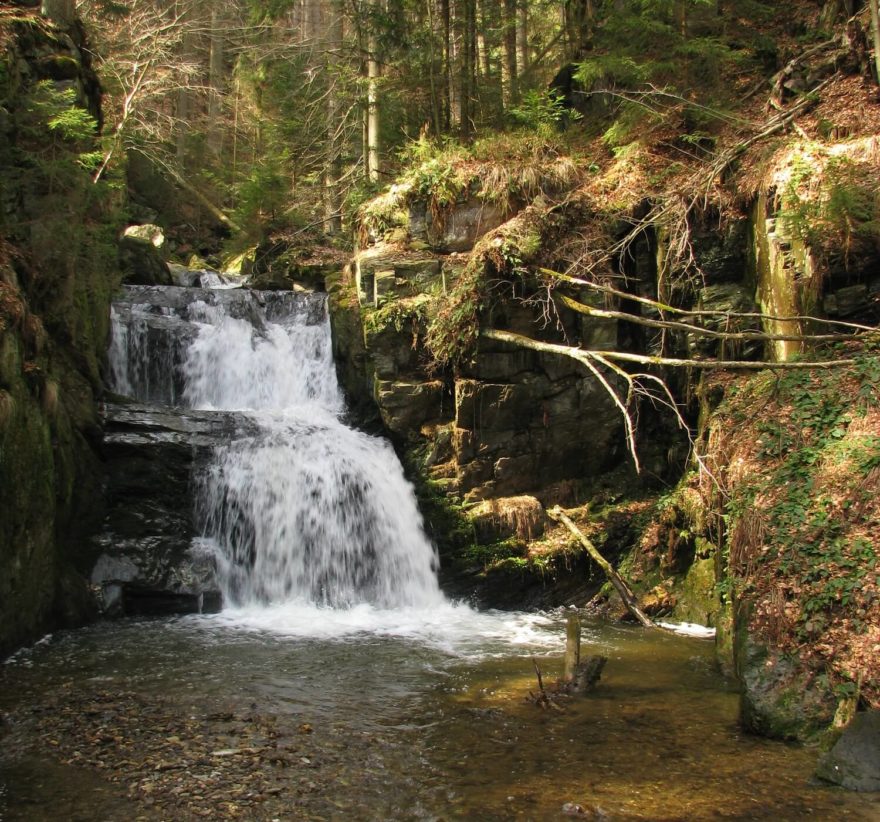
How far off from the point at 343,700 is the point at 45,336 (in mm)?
5569

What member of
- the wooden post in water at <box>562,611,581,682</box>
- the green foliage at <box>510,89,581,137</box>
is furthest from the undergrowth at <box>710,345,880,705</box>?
the green foliage at <box>510,89,581,137</box>

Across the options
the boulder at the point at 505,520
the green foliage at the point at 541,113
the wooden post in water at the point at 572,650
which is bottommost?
the wooden post in water at the point at 572,650

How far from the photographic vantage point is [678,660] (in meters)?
7.36

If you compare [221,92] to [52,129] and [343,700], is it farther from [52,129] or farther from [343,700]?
[343,700]

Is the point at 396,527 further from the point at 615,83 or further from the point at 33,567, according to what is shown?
the point at 615,83

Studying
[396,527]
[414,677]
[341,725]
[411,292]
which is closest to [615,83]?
[411,292]

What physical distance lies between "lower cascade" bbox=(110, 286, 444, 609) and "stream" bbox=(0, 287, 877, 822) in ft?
0.10

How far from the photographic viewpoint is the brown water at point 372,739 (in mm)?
4410

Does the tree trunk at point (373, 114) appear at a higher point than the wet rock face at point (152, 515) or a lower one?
higher

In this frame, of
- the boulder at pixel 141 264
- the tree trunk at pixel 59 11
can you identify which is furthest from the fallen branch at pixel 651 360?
the tree trunk at pixel 59 11

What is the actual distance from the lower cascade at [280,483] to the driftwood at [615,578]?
76.3 inches

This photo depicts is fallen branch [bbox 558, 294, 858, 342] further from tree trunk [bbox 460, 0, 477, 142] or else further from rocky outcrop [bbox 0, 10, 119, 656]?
rocky outcrop [bbox 0, 10, 119, 656]

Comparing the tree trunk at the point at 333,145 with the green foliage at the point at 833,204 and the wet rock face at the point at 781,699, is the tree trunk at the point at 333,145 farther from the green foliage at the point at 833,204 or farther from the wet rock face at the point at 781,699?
the wet rock face at the point at 781,699

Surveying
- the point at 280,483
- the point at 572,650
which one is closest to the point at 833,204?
the point at 572,650
